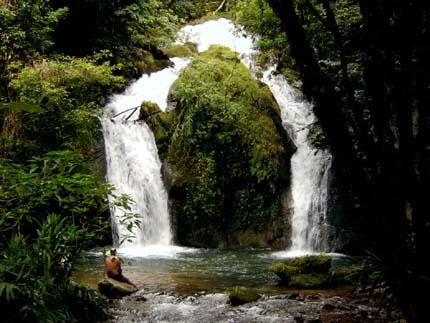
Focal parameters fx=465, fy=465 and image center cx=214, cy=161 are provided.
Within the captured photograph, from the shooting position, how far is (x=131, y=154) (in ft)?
45.5

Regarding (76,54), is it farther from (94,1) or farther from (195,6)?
(195,6)

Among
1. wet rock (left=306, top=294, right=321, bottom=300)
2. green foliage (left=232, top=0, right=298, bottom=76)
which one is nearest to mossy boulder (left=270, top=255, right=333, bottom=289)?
wet rock (left=306, top=294, right=321, bottom=300)

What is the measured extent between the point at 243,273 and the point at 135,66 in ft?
31.9

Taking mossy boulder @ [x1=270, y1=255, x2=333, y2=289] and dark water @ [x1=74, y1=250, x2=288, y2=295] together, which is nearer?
mossy boulder @ [x1=270, y1=255, x2=333, y2=289]

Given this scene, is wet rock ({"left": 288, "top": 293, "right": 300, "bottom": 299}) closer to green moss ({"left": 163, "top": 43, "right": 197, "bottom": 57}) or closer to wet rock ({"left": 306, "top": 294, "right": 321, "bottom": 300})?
wet rock ({"left": 306, "top": 294, "right": 321, "bottom": 300})

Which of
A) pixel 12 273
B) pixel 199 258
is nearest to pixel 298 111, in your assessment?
pixel 199 258

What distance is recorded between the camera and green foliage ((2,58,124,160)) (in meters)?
10.2

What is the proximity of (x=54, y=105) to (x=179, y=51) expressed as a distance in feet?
28.1

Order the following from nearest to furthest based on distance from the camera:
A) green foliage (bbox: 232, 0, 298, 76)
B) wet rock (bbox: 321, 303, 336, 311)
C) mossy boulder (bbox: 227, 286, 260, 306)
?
wet rock (bbox: 321, 303, 336, 311) < mossy boulder (bbox: 227, 286, 260, 306) < green foliage (bbox: 232, 0, 298, 76)

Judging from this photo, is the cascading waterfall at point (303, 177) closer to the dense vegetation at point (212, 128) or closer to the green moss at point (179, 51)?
the dense vegetation at point (212, 128)

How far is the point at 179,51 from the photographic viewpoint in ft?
59.5

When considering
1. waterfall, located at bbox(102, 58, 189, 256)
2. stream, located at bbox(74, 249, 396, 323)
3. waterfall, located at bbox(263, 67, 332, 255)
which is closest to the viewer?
stream, located at bbox(74, 249, 396, 323)

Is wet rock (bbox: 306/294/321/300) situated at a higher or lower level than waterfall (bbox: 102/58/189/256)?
lower

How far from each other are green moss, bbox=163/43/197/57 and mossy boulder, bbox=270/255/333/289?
11.4 m
